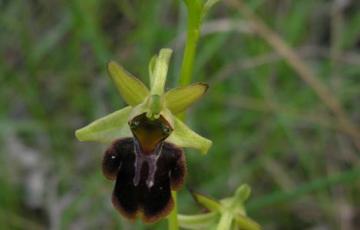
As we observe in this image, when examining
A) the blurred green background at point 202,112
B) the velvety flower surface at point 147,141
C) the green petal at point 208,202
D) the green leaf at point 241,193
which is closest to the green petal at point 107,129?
the velvety flower surface at point 147,141

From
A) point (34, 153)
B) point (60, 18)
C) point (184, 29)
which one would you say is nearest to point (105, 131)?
point (184, 29)

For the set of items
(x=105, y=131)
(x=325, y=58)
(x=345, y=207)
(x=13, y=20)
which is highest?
(x=13, y=20)

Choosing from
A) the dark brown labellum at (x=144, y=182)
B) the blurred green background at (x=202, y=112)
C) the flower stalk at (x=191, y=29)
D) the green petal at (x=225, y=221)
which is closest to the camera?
the dark brown labellum at (x=144, y=182)

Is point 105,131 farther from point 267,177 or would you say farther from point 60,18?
point 60,18

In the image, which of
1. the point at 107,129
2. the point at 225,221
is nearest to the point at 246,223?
the point at 225,221

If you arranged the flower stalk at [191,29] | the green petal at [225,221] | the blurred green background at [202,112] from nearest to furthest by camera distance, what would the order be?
the flower stalk at [191,29]
the green petal at [225,221]
the blurred green background at [202,112]

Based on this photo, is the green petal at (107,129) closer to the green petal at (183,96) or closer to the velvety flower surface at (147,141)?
the velvety flower surface at (147,141)

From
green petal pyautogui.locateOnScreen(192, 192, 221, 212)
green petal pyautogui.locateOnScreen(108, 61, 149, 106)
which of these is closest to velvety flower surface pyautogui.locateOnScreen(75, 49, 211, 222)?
green petal pyautogui.locateOnScreen(108, 61, 149, 106)
